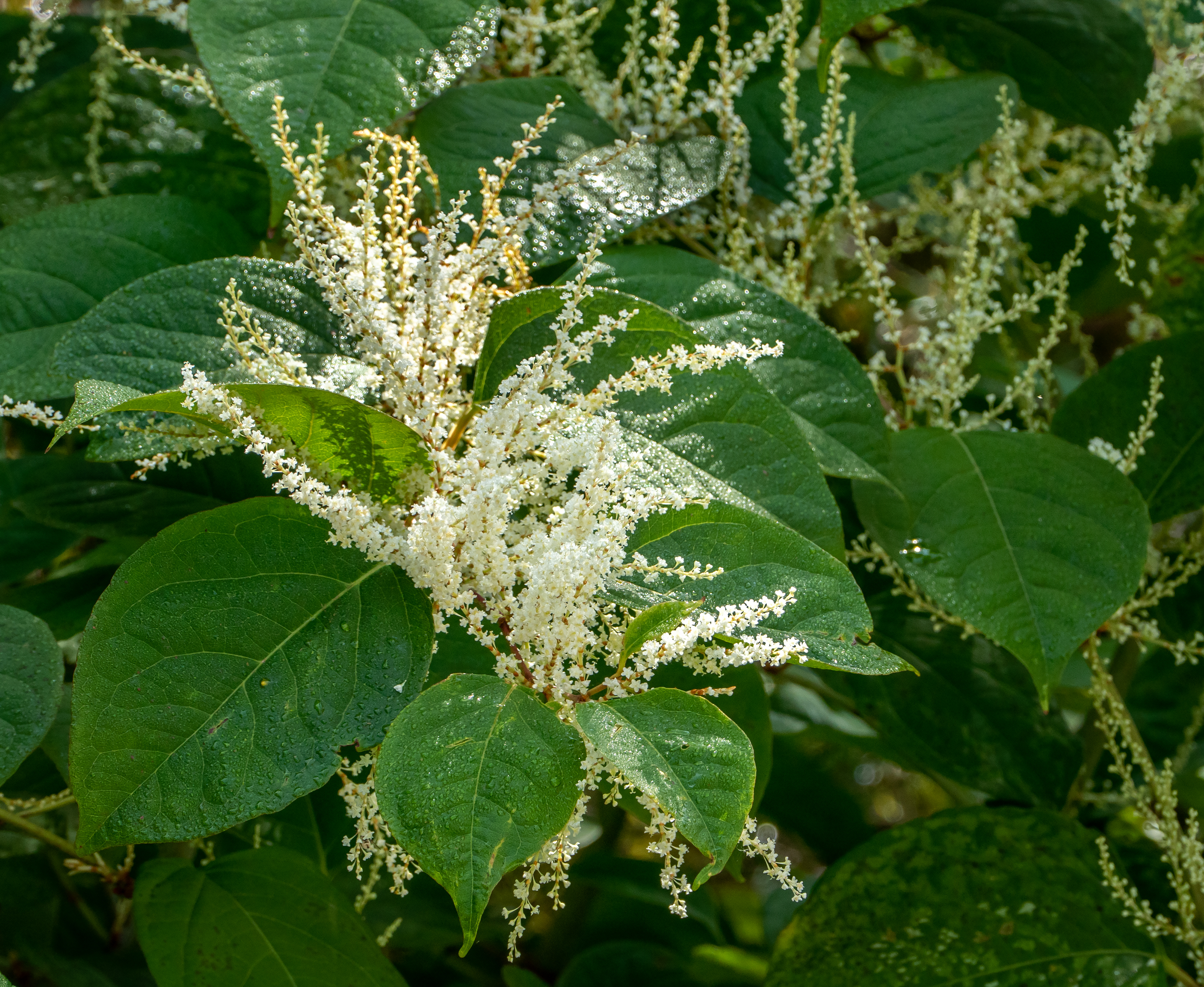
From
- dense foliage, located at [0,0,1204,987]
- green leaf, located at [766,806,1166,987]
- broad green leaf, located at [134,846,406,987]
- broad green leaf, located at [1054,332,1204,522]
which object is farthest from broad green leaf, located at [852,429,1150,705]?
broad green leaf, located at [134,846,406,987]

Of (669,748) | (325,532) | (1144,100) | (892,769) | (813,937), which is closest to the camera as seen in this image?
(669,748)

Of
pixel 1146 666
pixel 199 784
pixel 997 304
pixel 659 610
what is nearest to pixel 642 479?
pixel 659 610

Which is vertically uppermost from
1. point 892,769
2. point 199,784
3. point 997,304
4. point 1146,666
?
point 997,304

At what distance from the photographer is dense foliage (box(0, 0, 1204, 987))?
0.59 m

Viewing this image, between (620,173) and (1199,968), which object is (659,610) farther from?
(1199,968)

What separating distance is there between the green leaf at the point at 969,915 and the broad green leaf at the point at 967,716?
7cm

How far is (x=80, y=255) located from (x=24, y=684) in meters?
0.38

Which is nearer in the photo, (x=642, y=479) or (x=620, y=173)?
(x=642, y=479)

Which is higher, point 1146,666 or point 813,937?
point 813,937

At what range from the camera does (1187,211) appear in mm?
1183

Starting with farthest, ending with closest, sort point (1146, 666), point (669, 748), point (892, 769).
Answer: point (892, 769)
point (1146, 666)
point (669, 748)

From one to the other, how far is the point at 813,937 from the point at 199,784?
54 cm

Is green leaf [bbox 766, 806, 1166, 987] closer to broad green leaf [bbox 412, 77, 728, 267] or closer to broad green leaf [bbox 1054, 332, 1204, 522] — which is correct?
broad green leaf [bbox 1054, 332, 1204, 522]

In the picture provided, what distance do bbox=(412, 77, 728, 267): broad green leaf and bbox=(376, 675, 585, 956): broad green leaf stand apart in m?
0.40
